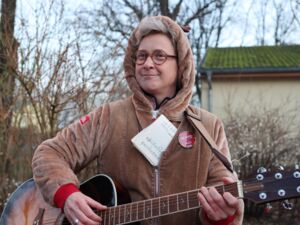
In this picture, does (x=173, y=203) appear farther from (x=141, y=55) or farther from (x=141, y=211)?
(x=141, y=55)

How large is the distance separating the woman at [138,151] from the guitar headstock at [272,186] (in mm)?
299

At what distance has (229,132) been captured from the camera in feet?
27.7

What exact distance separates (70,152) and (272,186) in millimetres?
1222

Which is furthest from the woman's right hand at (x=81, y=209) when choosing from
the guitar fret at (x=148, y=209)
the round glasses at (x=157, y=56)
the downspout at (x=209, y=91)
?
the downspout at (x=209, y=91)

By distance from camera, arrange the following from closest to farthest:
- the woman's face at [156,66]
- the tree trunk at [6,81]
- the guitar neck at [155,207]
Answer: the guitar neck at [155,207] → the woman's face at [156,66] → the tree trunk at [6,81]

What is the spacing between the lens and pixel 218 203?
7.13ft

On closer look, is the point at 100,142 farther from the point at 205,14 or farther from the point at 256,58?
the point at 205,14

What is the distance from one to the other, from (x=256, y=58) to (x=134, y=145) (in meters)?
15.2

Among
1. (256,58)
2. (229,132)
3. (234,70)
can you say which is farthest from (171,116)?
(256,58)

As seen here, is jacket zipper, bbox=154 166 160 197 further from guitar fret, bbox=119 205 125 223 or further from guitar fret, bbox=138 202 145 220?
guitar fret, bbox=119 205 125 223

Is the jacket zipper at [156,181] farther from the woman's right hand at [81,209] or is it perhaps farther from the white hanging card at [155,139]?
the woman's right hand at [81,209]

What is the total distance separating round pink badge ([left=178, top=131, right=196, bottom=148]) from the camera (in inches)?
98.9

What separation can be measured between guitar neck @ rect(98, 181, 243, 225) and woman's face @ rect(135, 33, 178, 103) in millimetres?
680

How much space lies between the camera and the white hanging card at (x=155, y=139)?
2549 millimetres
